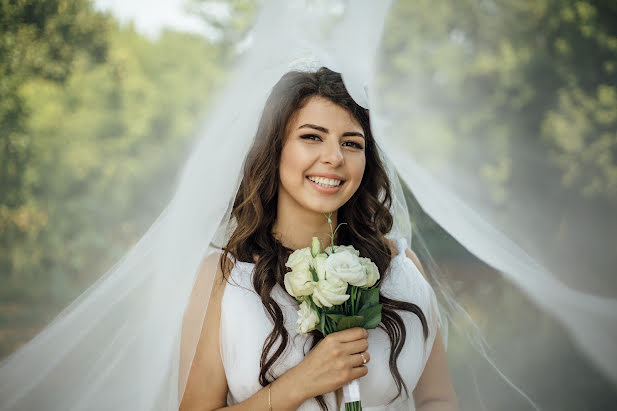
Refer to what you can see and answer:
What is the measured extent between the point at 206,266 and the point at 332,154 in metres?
0.57

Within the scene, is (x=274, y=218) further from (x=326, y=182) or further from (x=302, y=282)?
(x=302, y=282)

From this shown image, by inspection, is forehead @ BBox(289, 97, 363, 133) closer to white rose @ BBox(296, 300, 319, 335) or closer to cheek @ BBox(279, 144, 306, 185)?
cheek @ BBox(279, 144, 306, 185)

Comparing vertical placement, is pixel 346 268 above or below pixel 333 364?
above

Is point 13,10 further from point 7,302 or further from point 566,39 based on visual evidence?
point 566,39

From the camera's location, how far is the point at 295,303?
1862mm

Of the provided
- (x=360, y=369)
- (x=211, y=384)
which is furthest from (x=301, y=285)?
(x=211, y=384)

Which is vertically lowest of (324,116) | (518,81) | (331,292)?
(331,292)

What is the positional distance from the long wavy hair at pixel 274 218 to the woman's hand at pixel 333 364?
15 cm

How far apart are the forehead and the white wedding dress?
1.83 ft

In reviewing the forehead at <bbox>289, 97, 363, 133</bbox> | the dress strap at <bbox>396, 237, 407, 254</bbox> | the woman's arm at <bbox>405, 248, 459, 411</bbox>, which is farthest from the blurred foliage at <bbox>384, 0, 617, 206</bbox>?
the forehead at <bbox>289, 97, 363, 133</bbox>

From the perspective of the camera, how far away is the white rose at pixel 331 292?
1510 mm

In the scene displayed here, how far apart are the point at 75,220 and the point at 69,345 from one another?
239 inches

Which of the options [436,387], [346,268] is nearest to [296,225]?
[346,268]

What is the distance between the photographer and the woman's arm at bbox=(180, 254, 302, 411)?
5.39 ft
